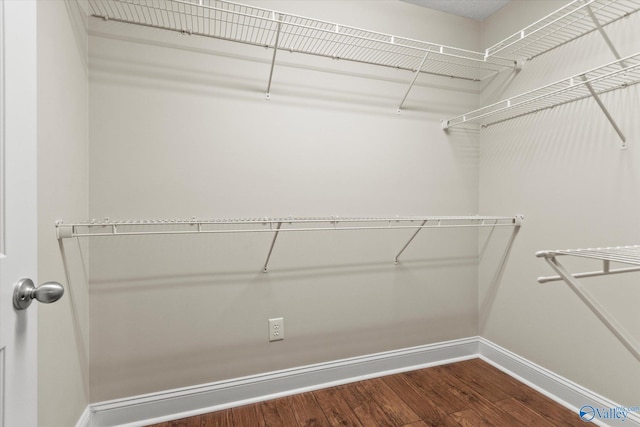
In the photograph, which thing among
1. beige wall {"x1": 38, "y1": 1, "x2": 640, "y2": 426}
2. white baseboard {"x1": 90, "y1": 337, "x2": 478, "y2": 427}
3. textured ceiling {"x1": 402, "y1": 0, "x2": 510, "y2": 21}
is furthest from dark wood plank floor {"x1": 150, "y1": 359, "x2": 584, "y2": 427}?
textured ceiling {"x1": 402, "y1": 0, "x2": 510, "y2": 21}

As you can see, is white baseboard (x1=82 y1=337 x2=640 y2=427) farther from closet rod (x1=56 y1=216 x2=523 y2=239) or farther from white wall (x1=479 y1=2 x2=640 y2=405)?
closet rod (x1=56 y1=216 x2=523 y2=239)

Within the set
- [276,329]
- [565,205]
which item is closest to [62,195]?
[276,329]

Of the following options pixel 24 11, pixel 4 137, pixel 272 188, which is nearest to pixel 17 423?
pixel 4 137

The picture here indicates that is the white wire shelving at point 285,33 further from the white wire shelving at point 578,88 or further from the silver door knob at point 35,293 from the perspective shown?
the silver door knob at point 35,293

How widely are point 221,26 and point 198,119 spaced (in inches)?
18.2

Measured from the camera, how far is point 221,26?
1475 millimetres

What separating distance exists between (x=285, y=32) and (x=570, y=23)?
4.49 feet

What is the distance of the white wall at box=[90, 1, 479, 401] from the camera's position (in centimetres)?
137

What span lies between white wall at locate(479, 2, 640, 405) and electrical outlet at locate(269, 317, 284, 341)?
1.34m

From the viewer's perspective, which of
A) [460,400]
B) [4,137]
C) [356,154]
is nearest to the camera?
[4,137]

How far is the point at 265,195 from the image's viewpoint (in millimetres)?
1578

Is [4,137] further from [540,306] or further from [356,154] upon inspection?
[540,306]

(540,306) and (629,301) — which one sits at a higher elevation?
(629,301)

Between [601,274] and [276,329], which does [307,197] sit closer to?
[276,329]
